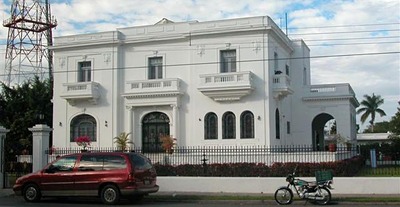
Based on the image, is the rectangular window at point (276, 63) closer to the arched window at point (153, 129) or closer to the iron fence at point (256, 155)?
the arched window at point (153, 129)

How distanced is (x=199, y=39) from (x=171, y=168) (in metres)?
11.9

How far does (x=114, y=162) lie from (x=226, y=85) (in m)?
16.1

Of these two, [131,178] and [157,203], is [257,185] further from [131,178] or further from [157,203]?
[131,178]

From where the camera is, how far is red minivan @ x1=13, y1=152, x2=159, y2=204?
16844mm

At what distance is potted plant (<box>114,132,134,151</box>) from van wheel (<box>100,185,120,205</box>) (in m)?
16.5

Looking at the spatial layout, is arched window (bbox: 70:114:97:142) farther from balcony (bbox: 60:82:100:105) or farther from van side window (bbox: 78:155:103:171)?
van side window (bbox: 78:155:103:171)

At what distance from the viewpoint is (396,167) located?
22.6 meters

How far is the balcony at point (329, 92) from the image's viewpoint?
123 ft

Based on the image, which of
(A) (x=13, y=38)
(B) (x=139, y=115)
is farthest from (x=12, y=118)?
(B) (x=139, y=115)

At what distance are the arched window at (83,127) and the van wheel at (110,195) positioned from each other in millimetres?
19869

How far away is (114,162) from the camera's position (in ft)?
Result: 56.3

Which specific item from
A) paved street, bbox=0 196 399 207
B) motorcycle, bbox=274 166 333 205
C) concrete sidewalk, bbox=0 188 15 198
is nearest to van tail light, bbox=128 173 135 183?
paved street, bbox=0 196 399 207

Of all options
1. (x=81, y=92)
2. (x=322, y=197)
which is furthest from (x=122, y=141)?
(x=322, y=197)

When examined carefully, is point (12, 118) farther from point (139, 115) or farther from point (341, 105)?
point (341, 105)
